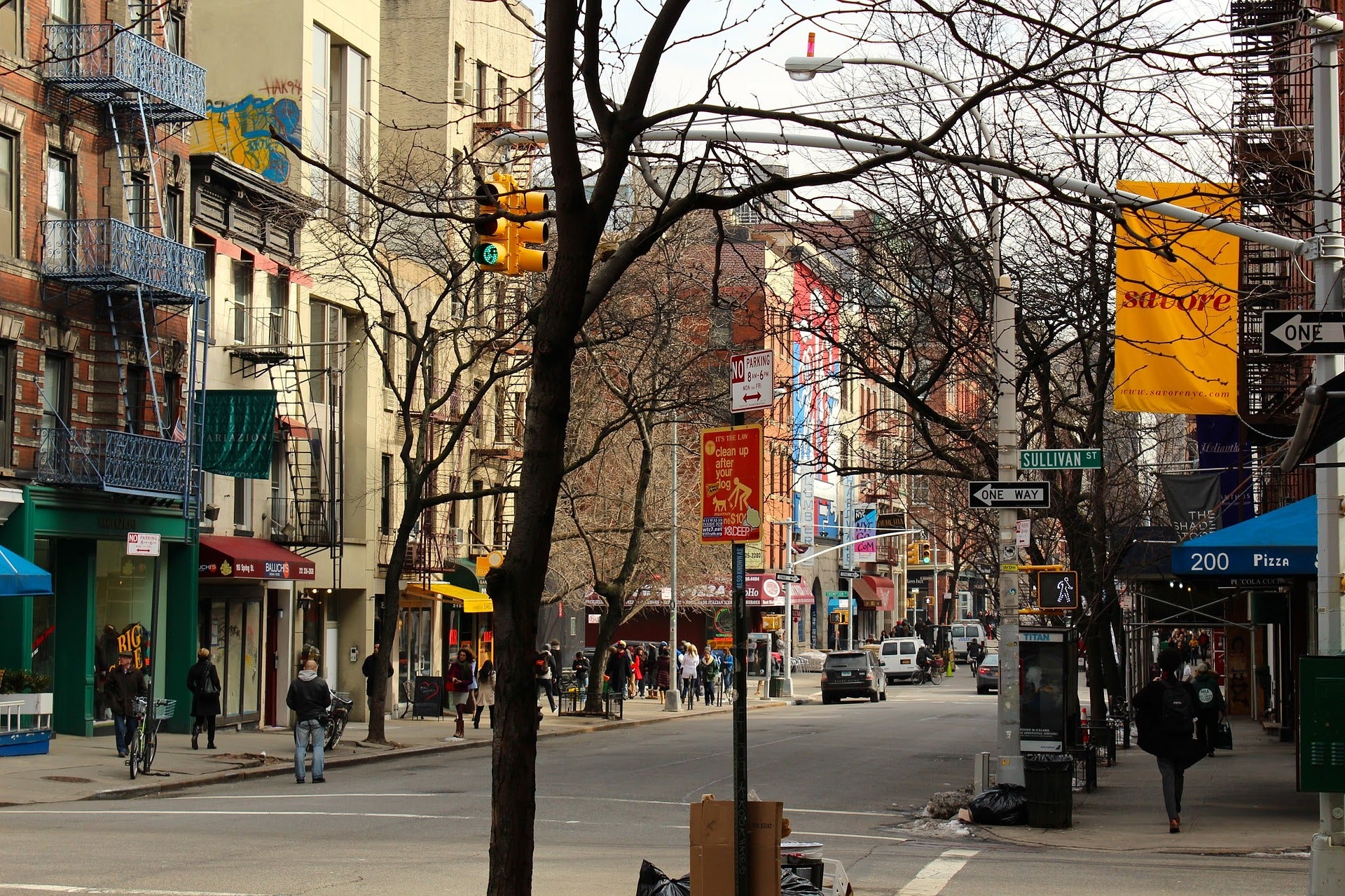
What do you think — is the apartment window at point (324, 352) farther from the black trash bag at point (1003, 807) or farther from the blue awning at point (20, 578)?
the black trash bag at point (1003, 807)

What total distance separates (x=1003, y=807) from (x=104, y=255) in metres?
18.7

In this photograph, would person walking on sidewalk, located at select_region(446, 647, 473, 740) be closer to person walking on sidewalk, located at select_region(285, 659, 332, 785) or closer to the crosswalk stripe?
person walking on sidewalk, located at select_region(285, 659, 332, 785)

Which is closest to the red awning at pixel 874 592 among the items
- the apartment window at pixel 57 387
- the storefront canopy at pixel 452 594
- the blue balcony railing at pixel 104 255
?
the storefront canopy at pixel 452 594

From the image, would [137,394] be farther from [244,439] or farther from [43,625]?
[43,625]

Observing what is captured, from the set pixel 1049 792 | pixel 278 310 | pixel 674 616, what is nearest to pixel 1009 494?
pixel 1049 792

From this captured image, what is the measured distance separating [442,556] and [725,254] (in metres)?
14.2

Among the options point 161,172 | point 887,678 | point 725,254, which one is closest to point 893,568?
point 887,678

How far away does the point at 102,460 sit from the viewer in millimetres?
26938

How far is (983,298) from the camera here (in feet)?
69.5

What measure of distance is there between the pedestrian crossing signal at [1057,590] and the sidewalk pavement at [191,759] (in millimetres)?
12323

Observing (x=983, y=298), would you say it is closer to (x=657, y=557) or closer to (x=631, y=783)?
(x=631, y=783)

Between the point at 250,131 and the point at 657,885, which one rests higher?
the point at 250,131

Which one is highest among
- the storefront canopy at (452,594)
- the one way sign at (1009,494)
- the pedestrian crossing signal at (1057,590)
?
the one way sign at (1009,494)

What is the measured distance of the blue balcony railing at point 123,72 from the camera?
27.0 m
